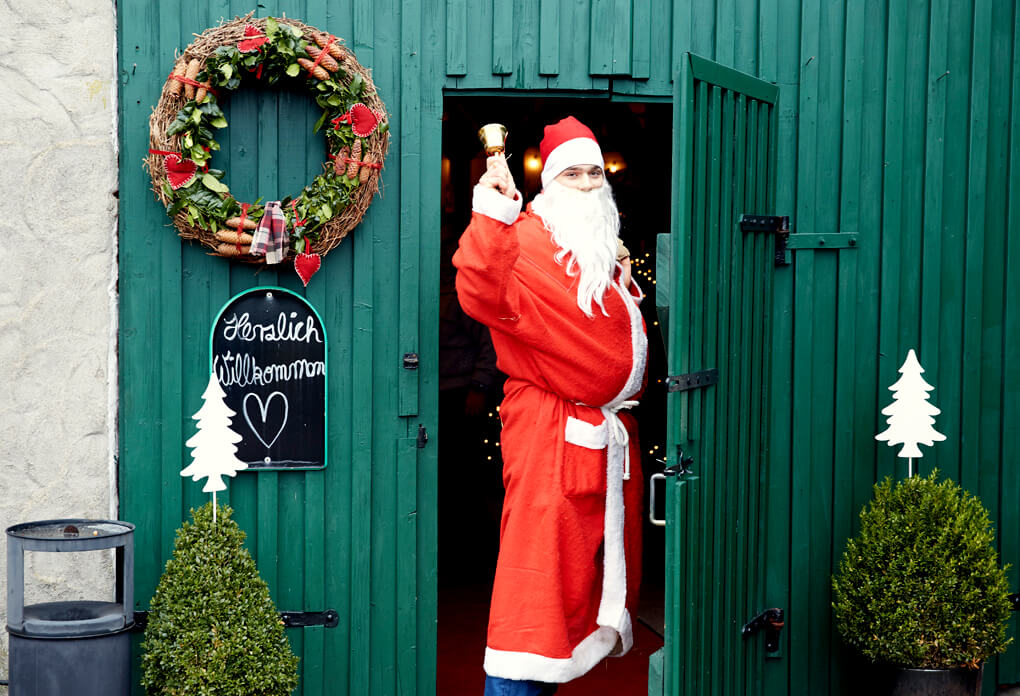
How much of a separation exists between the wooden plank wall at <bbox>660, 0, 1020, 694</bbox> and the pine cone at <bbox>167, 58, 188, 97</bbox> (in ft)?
7.08

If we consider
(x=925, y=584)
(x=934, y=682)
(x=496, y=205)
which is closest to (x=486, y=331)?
(x=496, y=205)

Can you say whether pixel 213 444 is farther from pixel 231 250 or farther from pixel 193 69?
pixel 193 69

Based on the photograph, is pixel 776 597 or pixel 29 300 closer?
pixel 29 300

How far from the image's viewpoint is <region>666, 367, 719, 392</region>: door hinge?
361cm

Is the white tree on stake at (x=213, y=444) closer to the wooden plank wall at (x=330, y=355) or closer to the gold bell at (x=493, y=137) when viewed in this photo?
the wooden plank wall at (x=330, y=355)

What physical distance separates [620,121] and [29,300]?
4.35m

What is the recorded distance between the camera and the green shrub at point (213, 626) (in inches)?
145

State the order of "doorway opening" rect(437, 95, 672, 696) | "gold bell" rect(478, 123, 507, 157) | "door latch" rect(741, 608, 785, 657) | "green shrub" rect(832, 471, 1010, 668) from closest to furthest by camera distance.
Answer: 1. "gold bell" rect(478, 123, 507, 157)
2. "green shrub" rect(832, 471, 1010, 668)
3. "door latch" rect(741, 608, 785, 657)
4. "doorway opening" rect(437, 95, 672, 696)

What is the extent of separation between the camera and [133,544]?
12.8 feet

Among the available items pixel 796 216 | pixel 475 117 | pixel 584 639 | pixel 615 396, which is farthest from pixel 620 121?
pixel 584 639

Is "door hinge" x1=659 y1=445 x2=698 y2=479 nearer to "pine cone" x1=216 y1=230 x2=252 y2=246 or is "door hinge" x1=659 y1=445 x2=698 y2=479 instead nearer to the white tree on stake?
the white tree on stake

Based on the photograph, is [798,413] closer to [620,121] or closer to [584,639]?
[584,639]

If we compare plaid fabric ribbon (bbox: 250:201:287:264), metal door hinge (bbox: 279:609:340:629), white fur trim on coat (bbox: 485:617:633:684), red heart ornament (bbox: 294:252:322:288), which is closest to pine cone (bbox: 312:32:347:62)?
plaid fabric ribbon (bbox: 250:201:287:264)

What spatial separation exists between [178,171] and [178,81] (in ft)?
1.07
